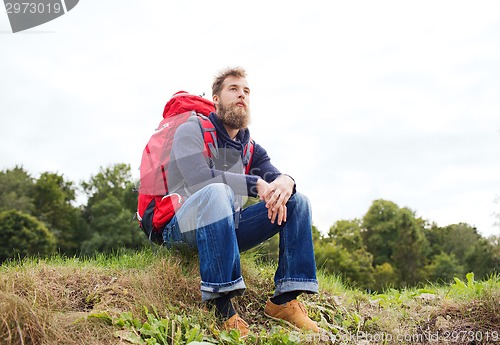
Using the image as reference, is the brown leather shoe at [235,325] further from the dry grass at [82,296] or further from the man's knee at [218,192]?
the man's knee at [218,192]

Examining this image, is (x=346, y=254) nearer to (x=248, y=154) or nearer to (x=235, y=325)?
(x=248, y=154)

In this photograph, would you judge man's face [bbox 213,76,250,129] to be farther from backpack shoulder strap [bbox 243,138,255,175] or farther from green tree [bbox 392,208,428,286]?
green tree [bbox 392,208,428,286]

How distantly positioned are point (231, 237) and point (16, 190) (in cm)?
4015

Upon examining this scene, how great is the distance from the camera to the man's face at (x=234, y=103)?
4.73 m

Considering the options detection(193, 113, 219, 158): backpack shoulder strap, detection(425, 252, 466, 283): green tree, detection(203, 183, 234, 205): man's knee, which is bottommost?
detection(425, 252, 466, 283): green tree

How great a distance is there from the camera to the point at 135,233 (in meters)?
35.5

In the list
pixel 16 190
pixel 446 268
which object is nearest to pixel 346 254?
pixel 446 268

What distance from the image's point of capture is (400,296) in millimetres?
5883

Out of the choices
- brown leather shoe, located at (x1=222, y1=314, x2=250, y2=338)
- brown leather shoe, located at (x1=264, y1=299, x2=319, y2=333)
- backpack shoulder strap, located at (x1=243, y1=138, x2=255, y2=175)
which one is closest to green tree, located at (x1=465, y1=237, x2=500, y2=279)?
backpack shoulder strap, located at (x1=243, y1=138, x2=255, y2=175)

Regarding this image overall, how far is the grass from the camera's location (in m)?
3.48

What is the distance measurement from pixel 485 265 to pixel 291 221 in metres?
35.0

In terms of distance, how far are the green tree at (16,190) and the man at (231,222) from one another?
111 ft

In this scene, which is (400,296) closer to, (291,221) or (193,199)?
(291,221)

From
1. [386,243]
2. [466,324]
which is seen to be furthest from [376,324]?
[386,243]
